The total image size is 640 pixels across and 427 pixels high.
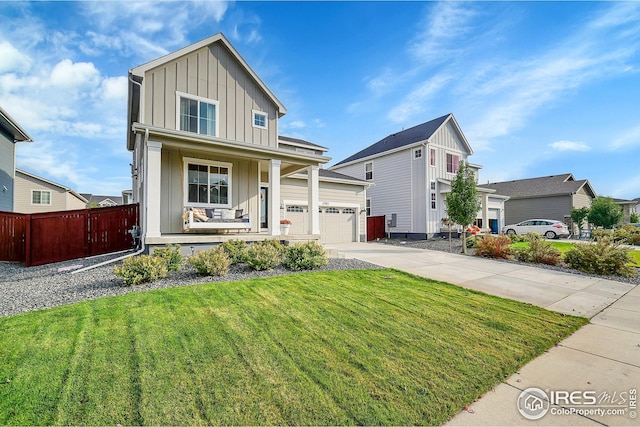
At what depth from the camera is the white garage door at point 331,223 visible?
1469 centimetres

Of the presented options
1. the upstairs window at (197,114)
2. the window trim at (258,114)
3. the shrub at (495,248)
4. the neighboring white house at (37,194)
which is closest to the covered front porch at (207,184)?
the upstairs window at (197,114)

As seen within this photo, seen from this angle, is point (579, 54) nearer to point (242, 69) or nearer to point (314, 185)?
point (314, 185)

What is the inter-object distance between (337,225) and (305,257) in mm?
9416

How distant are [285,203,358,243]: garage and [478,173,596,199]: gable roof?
15.4 meters

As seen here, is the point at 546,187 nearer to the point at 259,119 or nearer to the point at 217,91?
the point at 259,119

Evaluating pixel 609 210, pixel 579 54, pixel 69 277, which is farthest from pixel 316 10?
pixel 609 210

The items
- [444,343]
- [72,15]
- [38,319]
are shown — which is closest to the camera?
[444,343]

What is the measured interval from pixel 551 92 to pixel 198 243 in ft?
45.6

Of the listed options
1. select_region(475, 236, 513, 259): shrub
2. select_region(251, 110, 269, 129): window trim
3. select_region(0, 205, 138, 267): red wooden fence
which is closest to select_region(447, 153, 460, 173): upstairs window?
select_region(475, 236, 513, 259): shrub

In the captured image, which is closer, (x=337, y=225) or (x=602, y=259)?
(x=602, y=259)

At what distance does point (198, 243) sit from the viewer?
26.1 ft

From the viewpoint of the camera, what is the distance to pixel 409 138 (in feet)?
65.9

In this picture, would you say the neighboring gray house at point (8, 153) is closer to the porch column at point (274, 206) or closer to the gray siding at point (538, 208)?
the porch column at point (274, 206)

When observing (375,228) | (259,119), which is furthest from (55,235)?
(375,228)
